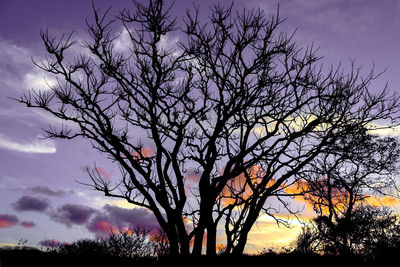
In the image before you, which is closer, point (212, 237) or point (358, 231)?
point (212, 237)

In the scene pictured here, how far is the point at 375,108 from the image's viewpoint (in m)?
12.5

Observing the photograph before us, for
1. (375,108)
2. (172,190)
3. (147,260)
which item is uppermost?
(375,108)

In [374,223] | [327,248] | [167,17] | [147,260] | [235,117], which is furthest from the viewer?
[374,223]

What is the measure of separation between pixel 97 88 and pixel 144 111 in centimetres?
194

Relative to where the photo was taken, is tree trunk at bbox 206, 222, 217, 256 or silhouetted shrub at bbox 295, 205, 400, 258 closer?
tree trunk at bbox 206, 222, 217, 256

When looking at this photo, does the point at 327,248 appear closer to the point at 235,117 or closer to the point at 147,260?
the point at 235,117

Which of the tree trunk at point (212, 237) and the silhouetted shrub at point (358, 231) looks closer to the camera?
the tree trunk at point (212, 237)

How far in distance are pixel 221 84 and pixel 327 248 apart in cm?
1773

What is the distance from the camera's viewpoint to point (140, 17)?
1159cm

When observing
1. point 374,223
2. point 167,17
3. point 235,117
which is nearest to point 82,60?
point 167,17

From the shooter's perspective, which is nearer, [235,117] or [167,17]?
[167,17]

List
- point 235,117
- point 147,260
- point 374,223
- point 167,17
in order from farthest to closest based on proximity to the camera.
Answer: point 374,223
point 235,117
point 167,17
point 147,260

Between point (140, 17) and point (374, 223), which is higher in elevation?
point (140, 17)

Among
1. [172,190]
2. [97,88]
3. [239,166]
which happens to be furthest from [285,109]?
[97,88]
